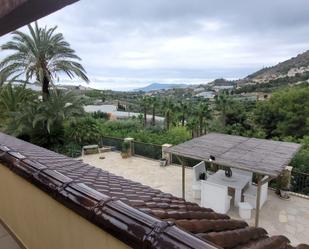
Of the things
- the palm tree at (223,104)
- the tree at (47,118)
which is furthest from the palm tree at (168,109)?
the tree at (47,118)

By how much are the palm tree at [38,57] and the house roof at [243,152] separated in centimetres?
894

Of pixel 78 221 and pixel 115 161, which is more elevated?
pixel 78 221

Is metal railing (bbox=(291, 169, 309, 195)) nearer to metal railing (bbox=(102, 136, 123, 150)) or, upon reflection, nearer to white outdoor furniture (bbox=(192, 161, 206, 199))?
white outdoor furniture (bbox=(192, 161, 206, 199))

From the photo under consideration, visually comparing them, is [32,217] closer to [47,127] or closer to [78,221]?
[78,221]

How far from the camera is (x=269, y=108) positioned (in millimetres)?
27609

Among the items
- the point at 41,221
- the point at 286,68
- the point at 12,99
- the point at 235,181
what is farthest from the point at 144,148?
the point at 286,68

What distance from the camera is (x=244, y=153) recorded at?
773 cm

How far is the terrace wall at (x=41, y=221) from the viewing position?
1369 millimetres

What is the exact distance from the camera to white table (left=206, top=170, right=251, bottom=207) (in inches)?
317

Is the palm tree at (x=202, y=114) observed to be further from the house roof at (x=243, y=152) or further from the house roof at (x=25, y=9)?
the house roof at (x=25, y=9)

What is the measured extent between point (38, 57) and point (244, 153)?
11131 millimetres

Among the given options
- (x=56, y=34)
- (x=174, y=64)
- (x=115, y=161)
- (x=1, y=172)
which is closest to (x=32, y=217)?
(x=1, y=172)

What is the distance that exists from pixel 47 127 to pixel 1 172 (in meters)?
11.7

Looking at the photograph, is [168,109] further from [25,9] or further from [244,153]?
[25,9]
